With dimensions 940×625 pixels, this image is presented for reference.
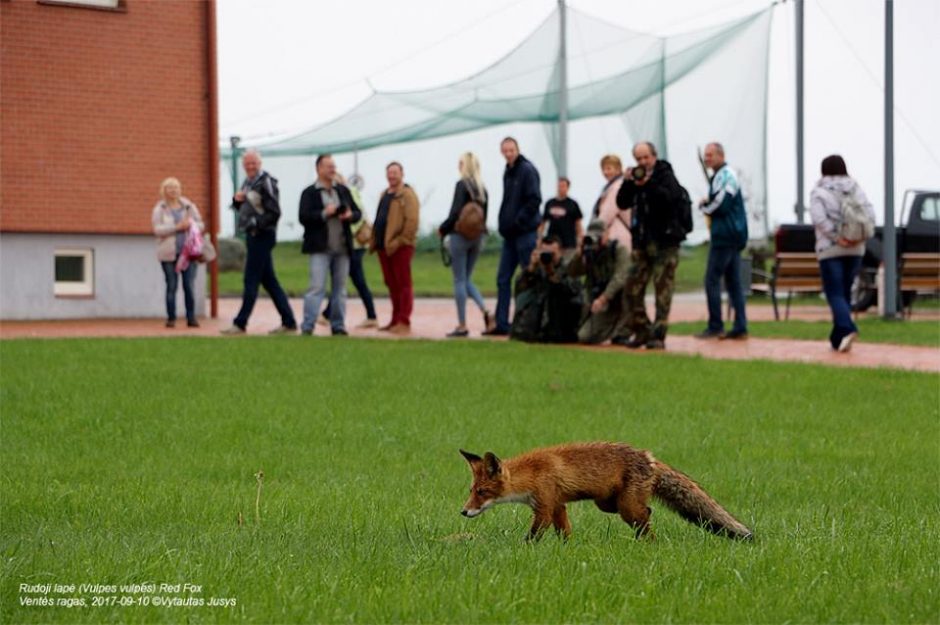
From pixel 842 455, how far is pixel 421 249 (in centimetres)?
3218

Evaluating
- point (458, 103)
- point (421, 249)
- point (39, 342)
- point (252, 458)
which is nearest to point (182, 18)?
point (458, 103)

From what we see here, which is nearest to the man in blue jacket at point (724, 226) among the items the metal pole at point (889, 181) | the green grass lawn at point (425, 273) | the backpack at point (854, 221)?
the backpack at point (854, 221)

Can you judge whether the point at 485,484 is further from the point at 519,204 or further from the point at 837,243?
the point at 519,204

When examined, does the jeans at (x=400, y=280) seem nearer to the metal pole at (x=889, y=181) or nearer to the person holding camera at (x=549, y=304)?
the person holding camera at (x=549, y=304)

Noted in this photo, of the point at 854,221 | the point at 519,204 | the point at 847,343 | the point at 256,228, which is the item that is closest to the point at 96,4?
the point at 256,228

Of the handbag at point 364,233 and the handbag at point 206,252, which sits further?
the handbag at point 364,233

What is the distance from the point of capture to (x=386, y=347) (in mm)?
15727

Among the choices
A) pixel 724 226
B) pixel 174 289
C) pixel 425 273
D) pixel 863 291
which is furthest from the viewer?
pixel 425 273

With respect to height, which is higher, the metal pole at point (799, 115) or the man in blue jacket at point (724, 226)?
the metal pole at point (799, 115)

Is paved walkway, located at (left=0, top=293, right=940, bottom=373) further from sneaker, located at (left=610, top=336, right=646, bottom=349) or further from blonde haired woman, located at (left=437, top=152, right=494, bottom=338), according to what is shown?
blonde haired woman, located at (left=437, top=152, right=494, bottom=338)

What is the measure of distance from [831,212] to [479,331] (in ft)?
18.4

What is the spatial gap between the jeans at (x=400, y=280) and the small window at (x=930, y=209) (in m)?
12.0

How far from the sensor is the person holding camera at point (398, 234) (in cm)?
1870

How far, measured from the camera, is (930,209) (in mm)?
27609
